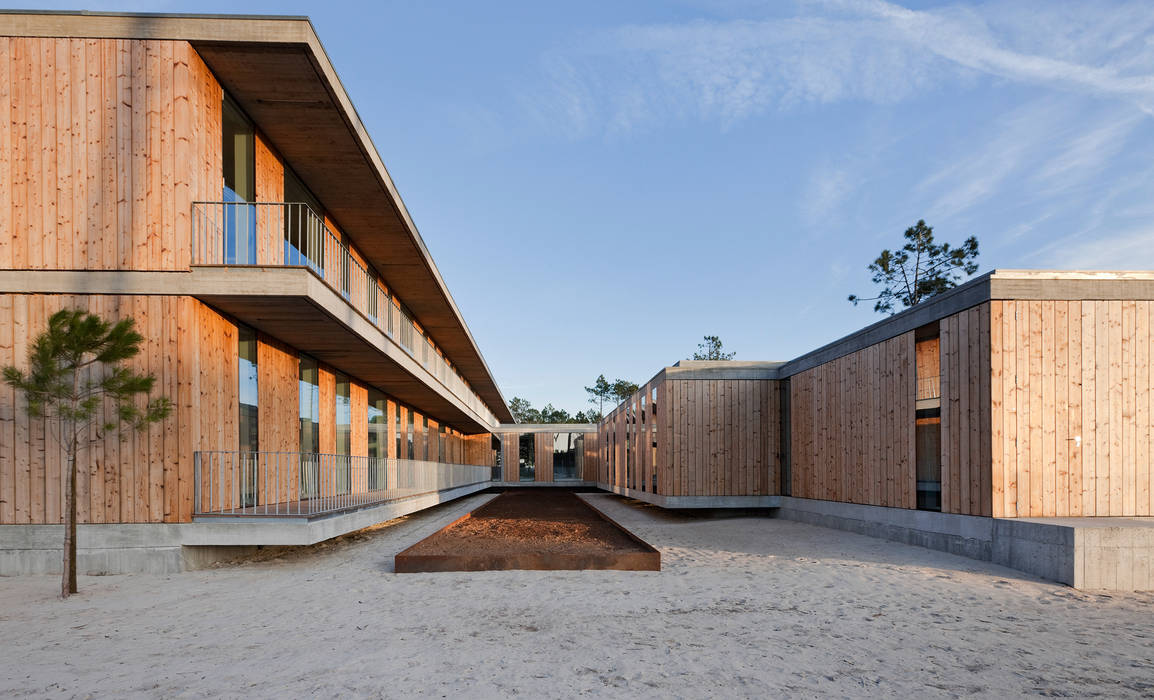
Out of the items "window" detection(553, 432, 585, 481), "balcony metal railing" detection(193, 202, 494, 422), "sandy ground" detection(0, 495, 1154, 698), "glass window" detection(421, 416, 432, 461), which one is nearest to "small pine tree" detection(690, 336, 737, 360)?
"window" detection(553, 432, 585, 481)

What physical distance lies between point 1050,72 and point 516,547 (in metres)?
19.8

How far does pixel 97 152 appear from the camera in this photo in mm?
9383

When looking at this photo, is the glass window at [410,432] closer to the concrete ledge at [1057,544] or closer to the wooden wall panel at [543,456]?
the concrete ledge at [1057,544]

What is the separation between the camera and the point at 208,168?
990cm

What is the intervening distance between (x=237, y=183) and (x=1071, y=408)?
40.6 feet

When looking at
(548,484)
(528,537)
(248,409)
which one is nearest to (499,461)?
(548,484)

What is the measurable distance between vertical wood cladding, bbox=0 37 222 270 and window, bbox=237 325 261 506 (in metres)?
2.00

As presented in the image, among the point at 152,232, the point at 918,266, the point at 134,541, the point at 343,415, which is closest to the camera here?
the point at 134,541

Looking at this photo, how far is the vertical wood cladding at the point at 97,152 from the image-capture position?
9.26m

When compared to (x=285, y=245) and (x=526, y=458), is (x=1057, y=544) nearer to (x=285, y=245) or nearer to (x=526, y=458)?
(x=285, y=245)

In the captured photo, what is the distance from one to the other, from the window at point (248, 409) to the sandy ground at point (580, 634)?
1.51 meters

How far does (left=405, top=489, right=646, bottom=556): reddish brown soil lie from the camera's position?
10.4m

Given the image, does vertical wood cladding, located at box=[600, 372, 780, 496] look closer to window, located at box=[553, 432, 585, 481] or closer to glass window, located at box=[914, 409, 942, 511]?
glass window, located at box=[914, 409, 942, 511]

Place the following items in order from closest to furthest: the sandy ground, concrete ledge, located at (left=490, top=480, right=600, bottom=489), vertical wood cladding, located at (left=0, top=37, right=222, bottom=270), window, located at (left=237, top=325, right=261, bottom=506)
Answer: the sandy ground < vertical wood cladding, located at (left=0, top=37, right=222, bottom=270) < window, located at (left=237, top=325, right=261, bottom=506) < concrete ledge, located at (left=490, top=480, right=600, bottom=489)
